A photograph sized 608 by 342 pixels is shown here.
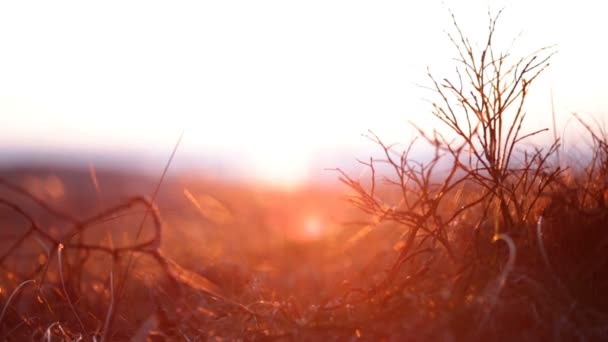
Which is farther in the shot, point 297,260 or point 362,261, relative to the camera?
point 297,260

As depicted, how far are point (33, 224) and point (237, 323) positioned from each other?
3.36 ft

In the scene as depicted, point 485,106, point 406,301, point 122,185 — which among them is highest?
point 485,106

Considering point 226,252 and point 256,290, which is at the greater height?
point 256,290

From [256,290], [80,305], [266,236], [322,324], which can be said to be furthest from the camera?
[266,236]

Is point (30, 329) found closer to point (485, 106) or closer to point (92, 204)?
point (485, 106)

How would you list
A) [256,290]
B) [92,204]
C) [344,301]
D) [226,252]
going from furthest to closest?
[92,204], [226,252], [256,290], [344,301]

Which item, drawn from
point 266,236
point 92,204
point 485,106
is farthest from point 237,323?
point 92,204

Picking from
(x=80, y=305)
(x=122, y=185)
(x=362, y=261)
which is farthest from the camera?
(x=122, y=185)

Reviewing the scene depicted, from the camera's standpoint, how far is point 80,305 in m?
2.88

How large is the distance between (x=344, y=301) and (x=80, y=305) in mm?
1233

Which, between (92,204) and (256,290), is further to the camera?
(92,204)

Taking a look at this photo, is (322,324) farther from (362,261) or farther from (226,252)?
(226,252)

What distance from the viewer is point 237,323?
92.4 inches

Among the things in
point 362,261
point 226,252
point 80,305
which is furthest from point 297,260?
point 80,305
